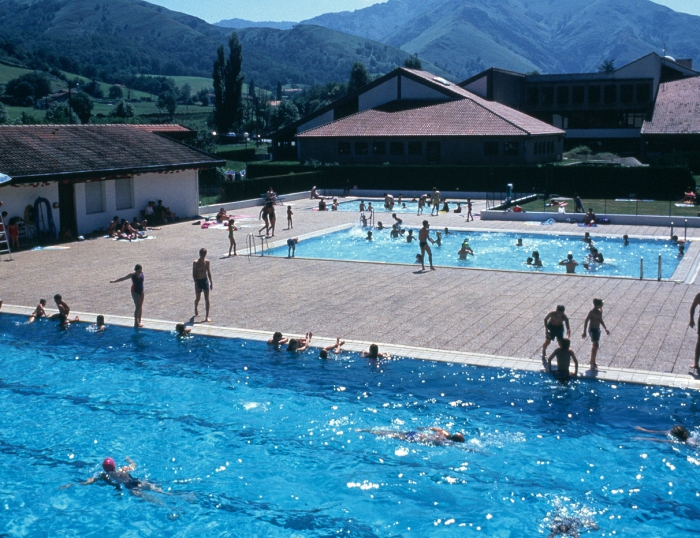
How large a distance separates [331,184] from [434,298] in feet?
109

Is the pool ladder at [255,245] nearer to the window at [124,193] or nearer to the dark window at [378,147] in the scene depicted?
the window at [124,193]

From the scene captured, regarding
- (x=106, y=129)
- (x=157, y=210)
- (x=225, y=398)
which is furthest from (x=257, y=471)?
(x=106, y=129)

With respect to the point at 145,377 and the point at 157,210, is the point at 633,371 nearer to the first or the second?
the point at 145,377

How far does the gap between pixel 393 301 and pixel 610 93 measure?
62.7m

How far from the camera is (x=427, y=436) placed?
1324 cm

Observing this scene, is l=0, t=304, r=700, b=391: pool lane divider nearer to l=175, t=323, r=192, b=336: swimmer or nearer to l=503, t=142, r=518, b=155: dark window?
l=175, t=323, r=192, b=336: swimmer

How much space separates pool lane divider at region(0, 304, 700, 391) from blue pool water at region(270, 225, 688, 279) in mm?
11596

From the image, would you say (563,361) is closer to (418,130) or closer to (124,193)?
(124,193)

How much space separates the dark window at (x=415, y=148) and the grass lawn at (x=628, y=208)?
12.5 m

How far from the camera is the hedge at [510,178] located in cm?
4562

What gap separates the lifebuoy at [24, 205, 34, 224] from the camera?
3112cm

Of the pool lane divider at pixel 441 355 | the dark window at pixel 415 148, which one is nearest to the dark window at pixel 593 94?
the dark window at pixel 415 148

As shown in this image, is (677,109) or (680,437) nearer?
(680,437)

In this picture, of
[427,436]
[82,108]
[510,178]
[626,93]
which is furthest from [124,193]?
[82,108]
